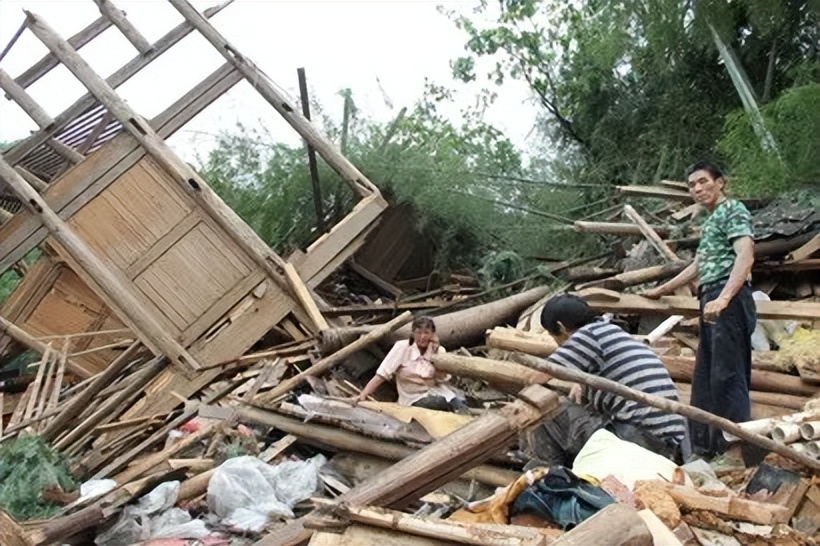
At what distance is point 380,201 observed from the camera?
9.09 m

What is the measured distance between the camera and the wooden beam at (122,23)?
28.3ft

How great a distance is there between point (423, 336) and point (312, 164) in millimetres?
3540

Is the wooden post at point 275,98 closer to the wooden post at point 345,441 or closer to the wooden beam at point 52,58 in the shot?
the wooden beam at point 52,58

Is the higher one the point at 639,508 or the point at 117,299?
the point at 117,299

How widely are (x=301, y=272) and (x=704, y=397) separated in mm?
4465

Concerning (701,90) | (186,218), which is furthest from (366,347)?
(701,90)

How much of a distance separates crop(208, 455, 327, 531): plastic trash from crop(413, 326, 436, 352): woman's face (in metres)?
1.68

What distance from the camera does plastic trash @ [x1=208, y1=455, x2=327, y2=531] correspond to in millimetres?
5246

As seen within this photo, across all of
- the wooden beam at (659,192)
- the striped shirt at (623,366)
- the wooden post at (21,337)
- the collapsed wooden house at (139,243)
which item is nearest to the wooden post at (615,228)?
the wooden beam at (659,192)

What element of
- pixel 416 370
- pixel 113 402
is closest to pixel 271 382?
pixel 113 402

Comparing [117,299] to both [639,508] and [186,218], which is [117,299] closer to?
[186,218]

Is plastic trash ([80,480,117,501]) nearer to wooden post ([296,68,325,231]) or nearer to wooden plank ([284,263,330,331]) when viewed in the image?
wooden plank ([284,263,330,331])

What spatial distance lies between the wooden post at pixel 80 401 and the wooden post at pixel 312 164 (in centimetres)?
298

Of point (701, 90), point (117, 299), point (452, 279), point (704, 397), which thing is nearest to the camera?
point (704, 397)
